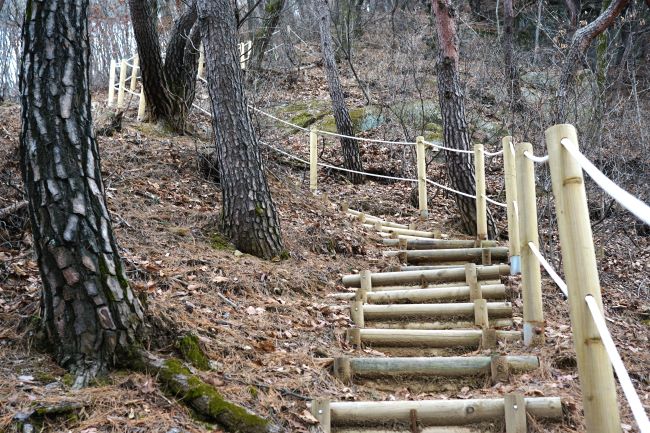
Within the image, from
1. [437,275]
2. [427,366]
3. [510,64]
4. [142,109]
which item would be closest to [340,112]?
[142,109]

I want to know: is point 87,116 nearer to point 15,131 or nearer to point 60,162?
point 60,162

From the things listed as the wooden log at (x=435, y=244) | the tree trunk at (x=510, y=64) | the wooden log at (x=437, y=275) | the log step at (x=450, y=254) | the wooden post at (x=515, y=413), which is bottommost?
the wooden post at (x=515, y=413)

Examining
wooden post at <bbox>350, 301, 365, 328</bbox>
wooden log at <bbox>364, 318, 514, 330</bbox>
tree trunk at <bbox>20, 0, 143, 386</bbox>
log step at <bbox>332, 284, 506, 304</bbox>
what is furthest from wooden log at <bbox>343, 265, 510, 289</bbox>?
tree trunk at <bbox>20, 0, 143, 386</bbox>

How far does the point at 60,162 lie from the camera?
330 centimetres

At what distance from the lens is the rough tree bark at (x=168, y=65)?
10.1 meters

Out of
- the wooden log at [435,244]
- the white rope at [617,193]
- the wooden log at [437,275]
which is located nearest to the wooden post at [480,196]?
the wooden log at [435,244]

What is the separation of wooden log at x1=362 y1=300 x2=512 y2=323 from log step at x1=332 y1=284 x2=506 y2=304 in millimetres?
335

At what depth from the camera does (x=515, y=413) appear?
10.8 ft

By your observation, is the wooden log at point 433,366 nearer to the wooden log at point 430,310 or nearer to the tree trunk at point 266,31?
the wooden log at point 430,310

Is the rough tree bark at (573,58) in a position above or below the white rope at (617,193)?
above

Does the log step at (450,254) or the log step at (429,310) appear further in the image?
the log step at (450,254)

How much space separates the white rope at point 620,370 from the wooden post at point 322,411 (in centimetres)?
163

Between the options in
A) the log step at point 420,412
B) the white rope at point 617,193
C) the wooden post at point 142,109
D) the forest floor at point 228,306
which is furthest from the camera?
the wooden post at point 142,109

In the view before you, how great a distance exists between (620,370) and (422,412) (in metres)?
1.75
